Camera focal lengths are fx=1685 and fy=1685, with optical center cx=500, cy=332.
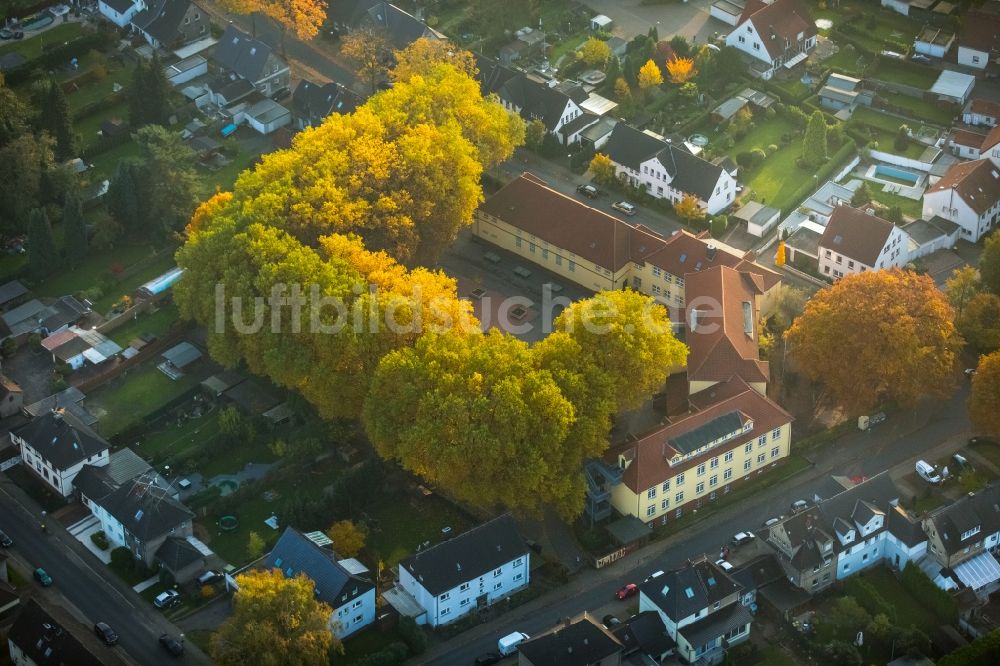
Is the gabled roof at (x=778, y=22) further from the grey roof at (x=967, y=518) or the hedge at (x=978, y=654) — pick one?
the hedge at (x=978, y=654)

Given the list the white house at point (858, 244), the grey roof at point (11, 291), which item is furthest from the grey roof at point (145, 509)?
the white house at point (858, 244)

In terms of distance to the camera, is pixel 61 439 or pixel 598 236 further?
pixel 598 236

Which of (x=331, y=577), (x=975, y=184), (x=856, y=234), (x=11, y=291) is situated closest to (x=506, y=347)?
(x=331, y=577)

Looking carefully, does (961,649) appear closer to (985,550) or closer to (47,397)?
(985,550)

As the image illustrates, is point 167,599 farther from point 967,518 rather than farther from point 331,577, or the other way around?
point 967,518

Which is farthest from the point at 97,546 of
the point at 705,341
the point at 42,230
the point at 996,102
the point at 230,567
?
the point at 996,102

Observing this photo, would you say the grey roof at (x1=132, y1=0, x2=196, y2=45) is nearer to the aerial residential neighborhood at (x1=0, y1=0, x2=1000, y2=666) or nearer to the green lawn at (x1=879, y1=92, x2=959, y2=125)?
the aerial residential neighborhood at (x1=0, y1=0, x2=1000, y2=666)
